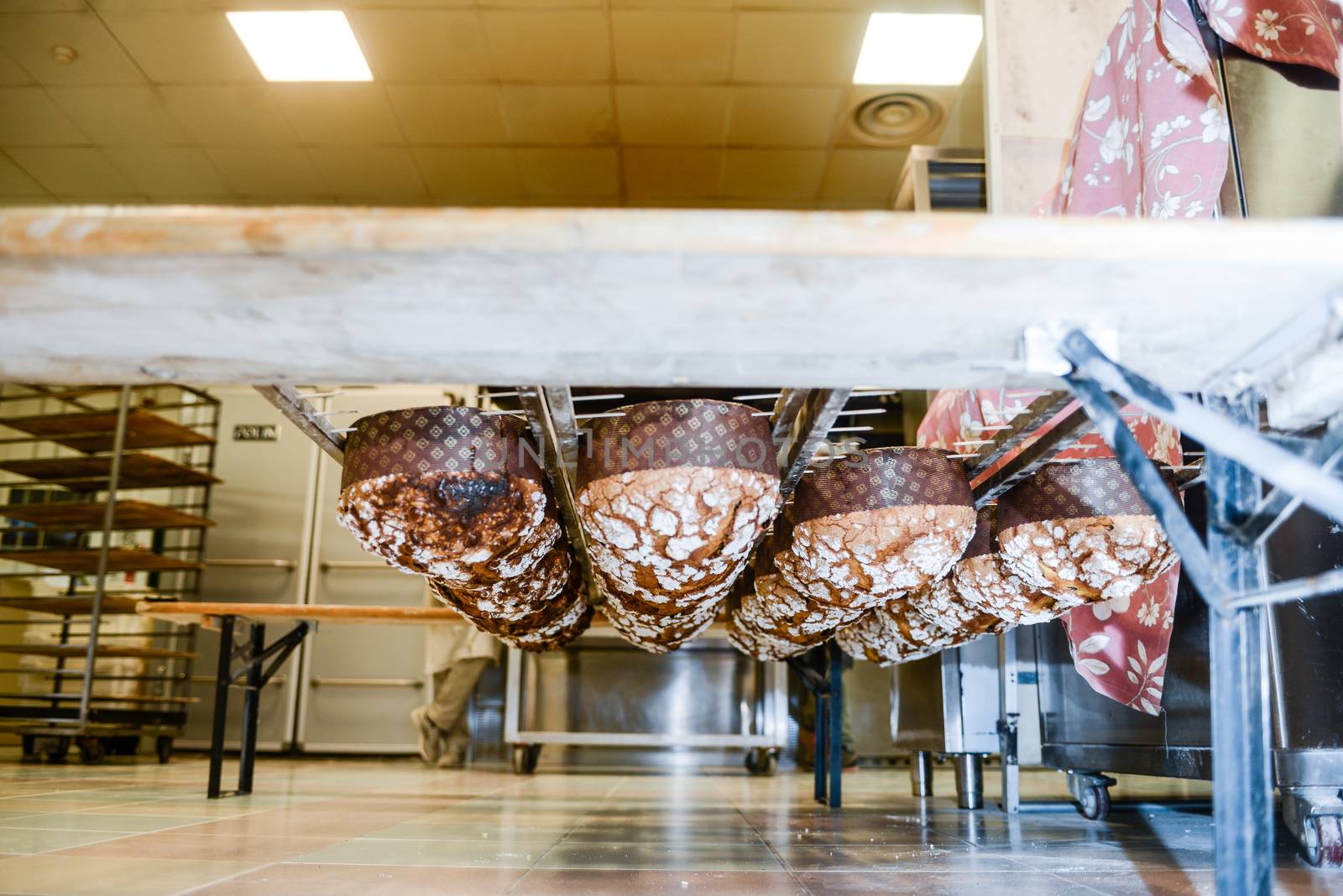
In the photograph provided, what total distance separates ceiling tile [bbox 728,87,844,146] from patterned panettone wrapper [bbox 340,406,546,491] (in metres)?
3.33

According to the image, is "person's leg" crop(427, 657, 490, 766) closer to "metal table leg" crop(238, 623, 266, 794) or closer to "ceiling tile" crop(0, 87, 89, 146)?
"metal table leg" crop(238, 623, 266, 794)

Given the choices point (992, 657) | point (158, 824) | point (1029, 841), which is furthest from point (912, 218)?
point (992, 657)

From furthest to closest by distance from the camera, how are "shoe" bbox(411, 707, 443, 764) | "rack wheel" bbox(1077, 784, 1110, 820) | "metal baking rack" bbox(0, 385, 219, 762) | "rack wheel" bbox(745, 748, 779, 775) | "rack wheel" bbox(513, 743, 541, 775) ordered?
"shoe" bbox(411, 707, 443, 764)
"metal baking rack" bbox(0, 385, 219, 762)
"rack wheel" bbox(745, 748, 779, 775)
"rack wheel" bbox(513, 743, 541, 775)
"rack wheel" bbox(1077, 784, 1110, 820)

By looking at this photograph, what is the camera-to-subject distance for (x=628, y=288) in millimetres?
625

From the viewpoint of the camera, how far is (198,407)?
5484mm

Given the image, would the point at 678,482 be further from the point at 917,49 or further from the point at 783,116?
the point at 783,116

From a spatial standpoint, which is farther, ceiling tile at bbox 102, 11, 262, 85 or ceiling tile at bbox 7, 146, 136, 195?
ceiling tile at bbox 7, 146, 136, 195

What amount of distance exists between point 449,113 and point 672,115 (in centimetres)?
101

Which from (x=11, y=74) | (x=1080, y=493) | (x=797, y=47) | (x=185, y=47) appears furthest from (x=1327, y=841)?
(x=11, y=74)

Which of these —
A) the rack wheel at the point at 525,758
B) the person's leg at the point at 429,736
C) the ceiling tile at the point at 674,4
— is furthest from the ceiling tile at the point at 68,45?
the rack wheel at the point at 525,758

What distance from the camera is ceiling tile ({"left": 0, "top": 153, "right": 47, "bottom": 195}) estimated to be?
463cm

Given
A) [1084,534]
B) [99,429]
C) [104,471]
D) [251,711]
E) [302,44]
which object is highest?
[302,44]

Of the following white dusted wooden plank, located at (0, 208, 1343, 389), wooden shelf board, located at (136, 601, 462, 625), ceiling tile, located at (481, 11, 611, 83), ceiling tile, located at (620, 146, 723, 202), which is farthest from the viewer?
ceiling tile, located at (620, 146, 723, 202)

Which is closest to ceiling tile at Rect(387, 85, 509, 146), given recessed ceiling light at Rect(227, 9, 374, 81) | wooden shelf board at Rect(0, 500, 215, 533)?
recessed ceiling light at Rect(227, 9, 374, 81)
